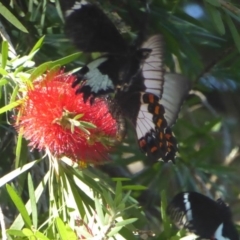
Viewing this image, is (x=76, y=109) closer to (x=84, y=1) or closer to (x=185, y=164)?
(x=84, y=1)

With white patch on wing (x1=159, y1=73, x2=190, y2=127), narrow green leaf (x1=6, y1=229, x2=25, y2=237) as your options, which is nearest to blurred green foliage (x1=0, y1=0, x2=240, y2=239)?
narrow green leaf (x1=6, y1=229, x2=25, y2=237)

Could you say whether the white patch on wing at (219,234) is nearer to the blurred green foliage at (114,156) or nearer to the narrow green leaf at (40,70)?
the blurred green foliage at (114,156)

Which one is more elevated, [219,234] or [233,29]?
[233,29]

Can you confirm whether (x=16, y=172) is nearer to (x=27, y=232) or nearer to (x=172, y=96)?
(x=27, y=232)

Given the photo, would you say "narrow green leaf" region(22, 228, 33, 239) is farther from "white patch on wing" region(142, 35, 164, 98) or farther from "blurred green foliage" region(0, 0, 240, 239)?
"white patch on wing" region(142, 35, 164, 98)

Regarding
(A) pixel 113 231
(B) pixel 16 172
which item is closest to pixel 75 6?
(B) pixel 16 172

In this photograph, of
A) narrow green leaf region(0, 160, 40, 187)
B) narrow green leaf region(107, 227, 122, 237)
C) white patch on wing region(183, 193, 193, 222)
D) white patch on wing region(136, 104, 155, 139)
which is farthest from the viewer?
white patch on wing region(136, 104, 155, 139)
